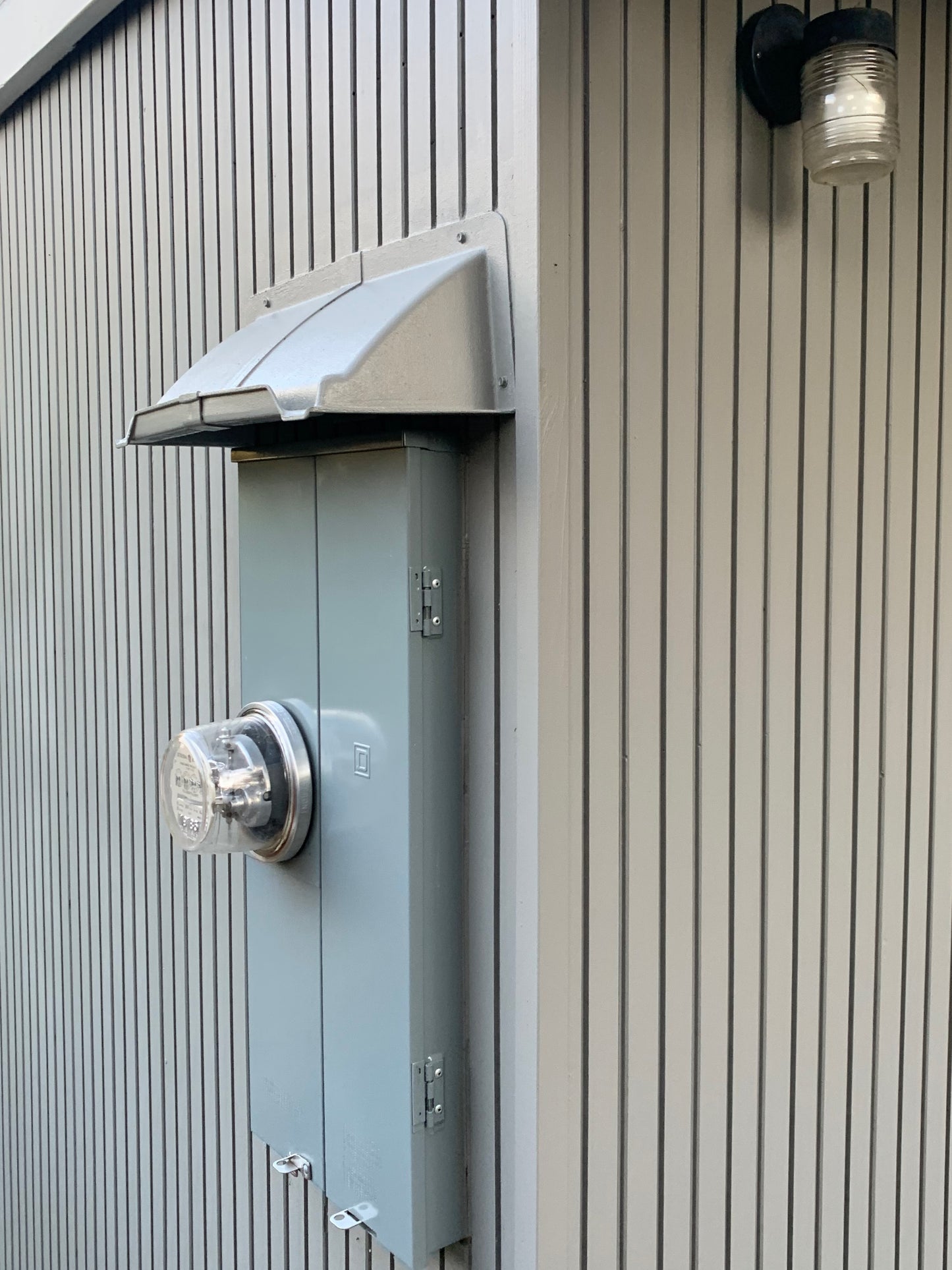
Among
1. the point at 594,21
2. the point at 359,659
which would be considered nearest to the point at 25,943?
the point at 359,659

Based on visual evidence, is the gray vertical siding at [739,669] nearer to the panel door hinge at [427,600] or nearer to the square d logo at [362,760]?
the panel door hinge at [427,600]

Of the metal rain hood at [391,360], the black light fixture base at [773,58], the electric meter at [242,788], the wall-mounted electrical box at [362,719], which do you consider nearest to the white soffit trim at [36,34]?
the wall-mounted electrical box at [362,719]

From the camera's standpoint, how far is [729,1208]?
2.40m

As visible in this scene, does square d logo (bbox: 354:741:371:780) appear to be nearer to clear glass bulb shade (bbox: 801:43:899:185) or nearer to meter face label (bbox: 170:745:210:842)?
meter face label (bbox: 170:745:210:842)

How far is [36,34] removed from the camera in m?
4.00

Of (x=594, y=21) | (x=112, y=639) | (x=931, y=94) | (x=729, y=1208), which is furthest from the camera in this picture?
(x=112, y=639)

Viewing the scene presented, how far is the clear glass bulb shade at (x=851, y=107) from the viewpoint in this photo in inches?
84.2

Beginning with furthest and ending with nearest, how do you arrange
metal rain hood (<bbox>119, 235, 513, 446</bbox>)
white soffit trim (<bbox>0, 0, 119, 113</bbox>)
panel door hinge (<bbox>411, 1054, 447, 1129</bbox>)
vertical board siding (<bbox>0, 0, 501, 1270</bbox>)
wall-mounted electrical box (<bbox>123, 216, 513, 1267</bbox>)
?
white soffit trim (<bbox>0, 0, 119, 113</bbox>), vertical board siding (<bbox>0, 0, 501, 1270</bbox>), panel door hinge (<bbox>411, 1054, 447, 1129</bbox>), wall-mounted electrical box (<bbox>123, 216, 513, 1267</bbox>), metal rain hood (<bbox>119, 235, 513, 446</bbox>)

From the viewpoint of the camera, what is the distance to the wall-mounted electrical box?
Answer: 6.70ft

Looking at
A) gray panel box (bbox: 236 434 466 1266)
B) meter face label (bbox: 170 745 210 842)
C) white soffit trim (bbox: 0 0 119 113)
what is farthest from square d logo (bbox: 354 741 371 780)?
white soffit trim (bbox: 0 0 119 113)

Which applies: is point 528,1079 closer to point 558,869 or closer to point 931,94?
point 558,869

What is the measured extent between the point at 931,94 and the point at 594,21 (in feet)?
3.51

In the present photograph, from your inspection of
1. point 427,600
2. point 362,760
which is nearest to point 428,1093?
point 362,760

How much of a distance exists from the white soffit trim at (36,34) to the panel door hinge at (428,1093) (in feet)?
10.8
